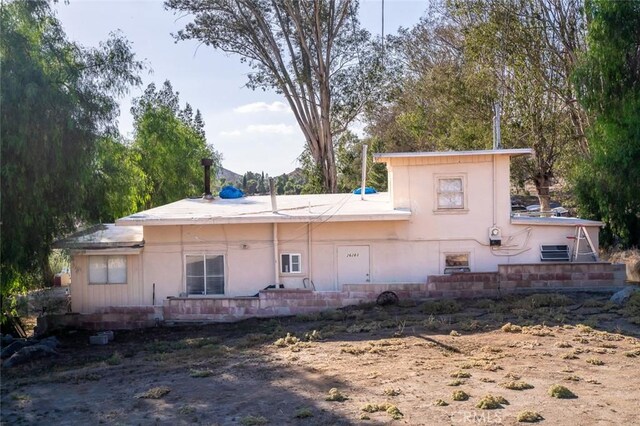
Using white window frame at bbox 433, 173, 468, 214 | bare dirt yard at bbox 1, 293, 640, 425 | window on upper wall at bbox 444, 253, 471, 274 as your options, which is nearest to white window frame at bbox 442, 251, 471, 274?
window on upper wall at bbox 444, 253, 471, 274

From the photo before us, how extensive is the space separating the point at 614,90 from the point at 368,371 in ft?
50.6

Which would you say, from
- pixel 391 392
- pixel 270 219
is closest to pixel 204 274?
pixel 270 219

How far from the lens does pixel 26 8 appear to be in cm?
1495

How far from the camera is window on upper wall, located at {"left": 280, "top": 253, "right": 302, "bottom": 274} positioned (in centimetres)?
1950

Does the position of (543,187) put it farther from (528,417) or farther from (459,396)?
(528,417)

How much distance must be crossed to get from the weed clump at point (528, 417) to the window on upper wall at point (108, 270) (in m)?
13.4

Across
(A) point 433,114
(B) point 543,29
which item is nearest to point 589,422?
(B) point 543,29

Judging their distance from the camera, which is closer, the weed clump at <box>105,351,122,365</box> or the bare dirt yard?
the bare dirt yard

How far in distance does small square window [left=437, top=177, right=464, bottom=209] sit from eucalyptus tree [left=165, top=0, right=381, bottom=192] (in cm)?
1457

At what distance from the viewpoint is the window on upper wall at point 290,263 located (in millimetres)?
19500

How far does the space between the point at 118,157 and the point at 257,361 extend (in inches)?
304

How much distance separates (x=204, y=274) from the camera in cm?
1958

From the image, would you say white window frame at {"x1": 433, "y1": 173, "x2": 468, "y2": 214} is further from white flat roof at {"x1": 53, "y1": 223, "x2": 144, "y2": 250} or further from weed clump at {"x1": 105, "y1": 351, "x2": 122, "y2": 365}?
weed clump at {"x1": 105, "y1": 351, "x2": 122, "y2": 365}

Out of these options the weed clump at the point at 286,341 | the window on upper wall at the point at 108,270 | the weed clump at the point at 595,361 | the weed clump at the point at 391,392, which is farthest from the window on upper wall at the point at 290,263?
the weed clump at the point at 391,392
